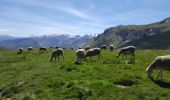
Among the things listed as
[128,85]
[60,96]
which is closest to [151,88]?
[128,85]

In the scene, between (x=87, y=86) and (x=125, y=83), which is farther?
(x=125, y=83)

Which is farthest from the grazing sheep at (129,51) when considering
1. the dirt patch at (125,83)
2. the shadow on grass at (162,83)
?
the dirt patch at (125,83)

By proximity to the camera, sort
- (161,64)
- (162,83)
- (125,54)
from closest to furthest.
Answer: (162,83)
(161,64)
(125,54)

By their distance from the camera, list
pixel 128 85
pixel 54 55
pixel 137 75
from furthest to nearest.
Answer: pixel 54 55 < pixel 137 75 < pixel 128 85

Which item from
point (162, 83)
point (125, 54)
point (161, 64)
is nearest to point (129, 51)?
point (125, 54)

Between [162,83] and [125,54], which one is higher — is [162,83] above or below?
below

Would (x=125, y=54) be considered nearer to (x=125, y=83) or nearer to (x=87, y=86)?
(x=125, y=83)

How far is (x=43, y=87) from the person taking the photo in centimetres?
2984

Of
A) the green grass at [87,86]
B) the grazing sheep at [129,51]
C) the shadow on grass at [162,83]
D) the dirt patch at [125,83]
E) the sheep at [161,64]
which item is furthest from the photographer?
the grazing sheep at [129,51]

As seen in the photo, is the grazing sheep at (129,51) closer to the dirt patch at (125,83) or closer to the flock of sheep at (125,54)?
the flock of sheep at (125,54)

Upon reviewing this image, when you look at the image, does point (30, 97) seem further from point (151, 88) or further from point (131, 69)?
point (131, 69)

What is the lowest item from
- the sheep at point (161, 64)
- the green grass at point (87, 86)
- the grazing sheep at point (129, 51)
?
the green grass at point (87, 86)

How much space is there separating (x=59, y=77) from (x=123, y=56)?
2695 cm

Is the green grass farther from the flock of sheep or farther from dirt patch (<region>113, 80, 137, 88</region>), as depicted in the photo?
the flock of sheep
